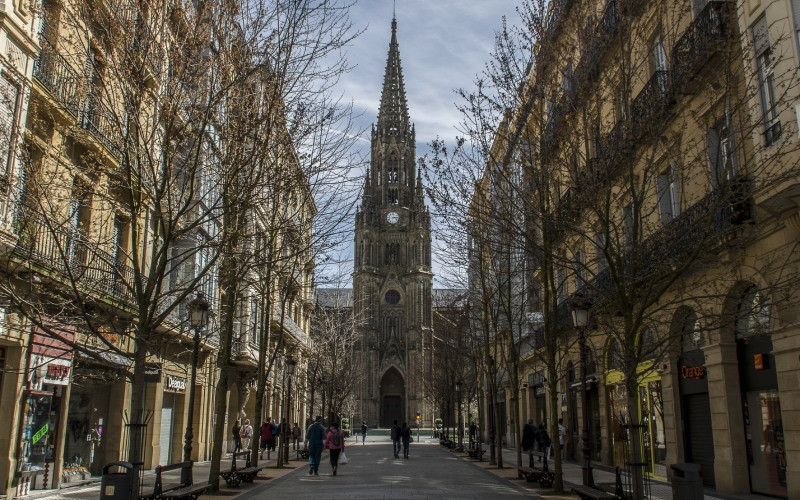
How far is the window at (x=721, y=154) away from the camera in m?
11.7

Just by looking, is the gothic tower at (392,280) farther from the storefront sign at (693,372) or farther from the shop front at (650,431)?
the storefront sign at (693,372)

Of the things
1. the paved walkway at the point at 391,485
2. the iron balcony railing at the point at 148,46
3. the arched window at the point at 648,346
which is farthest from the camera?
the paved walkway at the point at 391,485

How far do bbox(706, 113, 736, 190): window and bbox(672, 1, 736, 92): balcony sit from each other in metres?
1.11

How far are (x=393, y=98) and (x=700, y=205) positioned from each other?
107416 mm

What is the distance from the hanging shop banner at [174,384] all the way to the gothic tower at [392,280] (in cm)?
7395

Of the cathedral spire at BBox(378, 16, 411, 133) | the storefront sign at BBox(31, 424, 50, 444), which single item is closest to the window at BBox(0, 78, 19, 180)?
the storefront sign at BBox(31, 424, 50, 444)

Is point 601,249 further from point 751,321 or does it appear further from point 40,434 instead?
point 40,434

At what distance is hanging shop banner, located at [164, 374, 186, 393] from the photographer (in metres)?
25.0

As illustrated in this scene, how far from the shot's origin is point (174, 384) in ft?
84.4

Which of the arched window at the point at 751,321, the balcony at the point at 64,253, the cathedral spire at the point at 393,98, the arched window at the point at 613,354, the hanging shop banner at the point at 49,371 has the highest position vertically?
the cathedral spire at the point at 393,98

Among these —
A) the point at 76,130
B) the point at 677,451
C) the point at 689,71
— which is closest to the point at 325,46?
the point at 76,130

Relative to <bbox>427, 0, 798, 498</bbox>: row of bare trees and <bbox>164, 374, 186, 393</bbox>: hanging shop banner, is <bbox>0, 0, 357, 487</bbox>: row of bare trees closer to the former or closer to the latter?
<bbox>427, 0, 798, 498</bbox>: row of bare trees

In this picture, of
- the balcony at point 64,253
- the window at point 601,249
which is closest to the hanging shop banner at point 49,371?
the balcony at point 64,253

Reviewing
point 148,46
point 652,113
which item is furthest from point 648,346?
point 148,46
